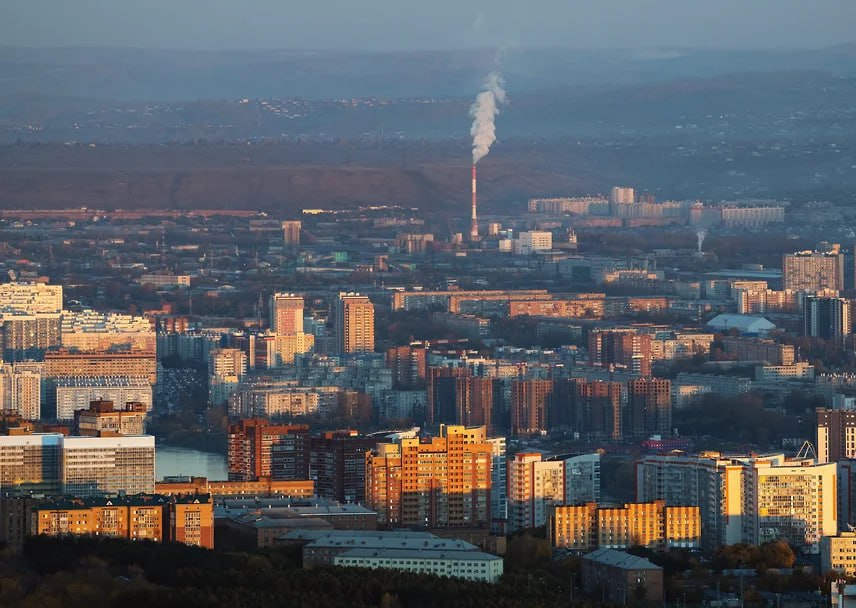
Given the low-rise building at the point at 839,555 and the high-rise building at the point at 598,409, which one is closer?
A: the low-rise building at the point at 839,555

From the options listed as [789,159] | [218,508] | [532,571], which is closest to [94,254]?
[789,159]

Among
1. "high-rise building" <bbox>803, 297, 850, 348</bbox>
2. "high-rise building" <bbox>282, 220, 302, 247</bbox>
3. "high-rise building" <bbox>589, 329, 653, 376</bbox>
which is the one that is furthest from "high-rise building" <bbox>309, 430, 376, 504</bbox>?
"high-rise building" <bbox>282, 220, 302, 247</bbox>

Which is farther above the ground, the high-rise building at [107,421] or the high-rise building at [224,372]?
the high-rise building at [224,372]

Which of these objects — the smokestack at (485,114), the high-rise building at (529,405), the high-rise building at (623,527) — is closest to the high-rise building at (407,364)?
the high-rise building at (529,405)

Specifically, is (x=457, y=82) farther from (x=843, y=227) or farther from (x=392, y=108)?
(x=843, y=227)

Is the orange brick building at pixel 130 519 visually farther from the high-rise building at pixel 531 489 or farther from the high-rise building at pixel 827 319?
the high-rise building at pixel 827 319

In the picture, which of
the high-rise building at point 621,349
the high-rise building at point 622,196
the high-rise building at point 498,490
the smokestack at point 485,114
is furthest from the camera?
the smokestack at point 485,114
